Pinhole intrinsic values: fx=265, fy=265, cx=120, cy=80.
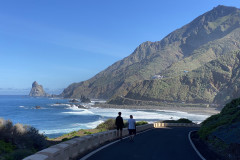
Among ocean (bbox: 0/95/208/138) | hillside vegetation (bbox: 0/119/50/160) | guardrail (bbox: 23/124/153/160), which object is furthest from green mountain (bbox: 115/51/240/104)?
guardrail (bbox: 23/124/153/160)

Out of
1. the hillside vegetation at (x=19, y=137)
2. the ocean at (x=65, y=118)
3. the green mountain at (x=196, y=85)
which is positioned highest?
the green mountain at (x=196, y=85)

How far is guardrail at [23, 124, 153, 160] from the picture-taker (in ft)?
20.6

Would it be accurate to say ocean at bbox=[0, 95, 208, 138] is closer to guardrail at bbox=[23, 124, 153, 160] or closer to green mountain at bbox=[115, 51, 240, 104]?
guardrail at bbox=[23, 124, 153, 160]

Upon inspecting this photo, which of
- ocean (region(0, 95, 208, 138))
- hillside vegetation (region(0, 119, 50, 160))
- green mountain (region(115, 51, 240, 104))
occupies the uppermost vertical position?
green mountain (region(115, 51, 240, 104))

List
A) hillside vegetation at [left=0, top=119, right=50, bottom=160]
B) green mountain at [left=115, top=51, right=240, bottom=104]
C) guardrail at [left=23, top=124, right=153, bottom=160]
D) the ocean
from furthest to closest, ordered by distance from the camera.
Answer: green mountain at [left=115, top=51, right=240, bottom=104] < the ocean < hillside vegetation at [left=0, top=119, right=50, bottom=160] < guardrail at [left=23, top=124, right=153, bottom=160]

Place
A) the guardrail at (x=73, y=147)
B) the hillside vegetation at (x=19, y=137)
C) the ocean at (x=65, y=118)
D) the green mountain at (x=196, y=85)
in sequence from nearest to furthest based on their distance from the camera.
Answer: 1. the guardrail at (x=73, y=147)
2. the hillside vegetation at (x=19, y=137)
3. the ocean at (x=65, y=118)
4. the green mountain at (x=196, y=85)

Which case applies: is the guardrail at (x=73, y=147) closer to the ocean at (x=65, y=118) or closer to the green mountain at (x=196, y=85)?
the ocean at (x=65, y=118)

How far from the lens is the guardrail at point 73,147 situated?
6284 mm

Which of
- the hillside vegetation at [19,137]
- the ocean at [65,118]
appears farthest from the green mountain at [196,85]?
the hillside vegetation at [19,137]

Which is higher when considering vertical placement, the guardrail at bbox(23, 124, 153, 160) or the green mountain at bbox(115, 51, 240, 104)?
the green mountain at bbox(115, 51, 240, 104)

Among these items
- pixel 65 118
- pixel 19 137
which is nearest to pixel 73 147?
pixel 19 137

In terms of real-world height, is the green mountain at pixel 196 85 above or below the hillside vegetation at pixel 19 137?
above

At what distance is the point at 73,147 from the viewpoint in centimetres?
914

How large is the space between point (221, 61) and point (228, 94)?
52916 millimetres
